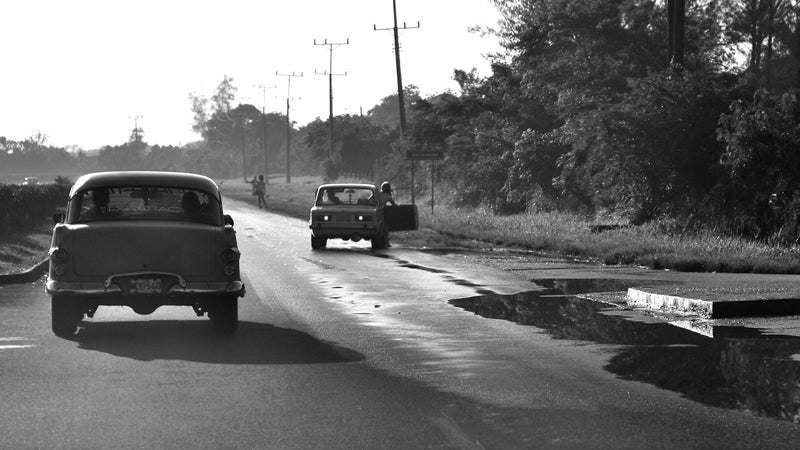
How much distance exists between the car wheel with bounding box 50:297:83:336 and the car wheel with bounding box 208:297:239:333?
4.94 feet

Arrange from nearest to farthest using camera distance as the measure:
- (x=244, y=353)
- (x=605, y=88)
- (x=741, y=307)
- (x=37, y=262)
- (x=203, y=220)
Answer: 1. (x=244, y=353)
2. (x=203, y=220)
3. (x=741, y=307)
4. (x=37, y=262)
5. (x=605, y=88)

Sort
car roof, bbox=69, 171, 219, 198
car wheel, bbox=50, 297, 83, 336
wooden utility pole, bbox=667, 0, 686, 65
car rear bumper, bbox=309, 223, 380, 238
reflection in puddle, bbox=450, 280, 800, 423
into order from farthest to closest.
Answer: wooden utility pole, bbox=667, 0, 686, 65 → car rear bumper, bbox=309, 223, 380, 238 → car roof, bbox=69, 171, 219, 198 → car wheel, bbox=50, 297, 83, 336 → reflection in puddle, bbox=450, 280, 800, 423

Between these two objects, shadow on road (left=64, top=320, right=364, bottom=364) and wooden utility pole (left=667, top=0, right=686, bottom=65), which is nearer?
shadow on road (left=64, top=320, right=364, bottom=364)

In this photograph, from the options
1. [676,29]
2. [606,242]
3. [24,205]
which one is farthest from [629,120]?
[24,205]

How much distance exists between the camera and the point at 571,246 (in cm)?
3028

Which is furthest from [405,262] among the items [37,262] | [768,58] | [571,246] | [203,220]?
[768,58]

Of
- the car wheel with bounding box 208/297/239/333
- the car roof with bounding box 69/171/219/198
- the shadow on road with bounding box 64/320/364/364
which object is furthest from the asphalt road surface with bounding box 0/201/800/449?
the car roof with bounding box 69/171/219/198

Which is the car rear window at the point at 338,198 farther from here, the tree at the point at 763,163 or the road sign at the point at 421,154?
the tree at the point at 763,163

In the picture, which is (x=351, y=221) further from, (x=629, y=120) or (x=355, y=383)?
(x=355, y=383)

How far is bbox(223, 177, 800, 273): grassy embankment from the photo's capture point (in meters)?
24.6

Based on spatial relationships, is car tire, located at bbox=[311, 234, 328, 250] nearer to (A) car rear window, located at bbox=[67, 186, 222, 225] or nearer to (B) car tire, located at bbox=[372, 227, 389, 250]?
(B) car tire, located at bbox=[372, 227, 389, 250]

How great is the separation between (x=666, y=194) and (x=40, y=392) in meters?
26.8

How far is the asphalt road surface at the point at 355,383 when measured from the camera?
8406 mm

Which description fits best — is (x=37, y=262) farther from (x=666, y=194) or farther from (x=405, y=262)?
(x=666, y=194)
